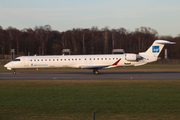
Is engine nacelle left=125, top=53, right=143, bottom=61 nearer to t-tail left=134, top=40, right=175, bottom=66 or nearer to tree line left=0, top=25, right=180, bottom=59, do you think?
t-tail left=134, top=40, right=175, bottom=66

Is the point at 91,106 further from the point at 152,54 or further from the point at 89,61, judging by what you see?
the point at 152,54

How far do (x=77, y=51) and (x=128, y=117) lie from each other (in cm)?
7263

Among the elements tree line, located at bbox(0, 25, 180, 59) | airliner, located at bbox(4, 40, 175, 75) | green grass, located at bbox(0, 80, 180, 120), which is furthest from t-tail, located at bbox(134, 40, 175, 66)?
tree line, located at bbox(0, 25, 180, 59)

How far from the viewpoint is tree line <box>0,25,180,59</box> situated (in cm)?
8256

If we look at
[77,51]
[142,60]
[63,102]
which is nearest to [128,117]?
[63,102]

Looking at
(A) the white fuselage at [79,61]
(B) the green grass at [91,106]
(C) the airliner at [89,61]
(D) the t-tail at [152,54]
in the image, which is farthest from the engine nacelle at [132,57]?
(B) the green grass at [91,106]

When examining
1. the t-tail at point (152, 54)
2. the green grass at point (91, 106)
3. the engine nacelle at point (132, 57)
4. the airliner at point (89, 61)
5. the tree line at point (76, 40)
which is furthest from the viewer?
the tree line at point (76, 40)

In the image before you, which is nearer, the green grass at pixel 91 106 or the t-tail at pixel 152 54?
the green grass at pixel 91 106

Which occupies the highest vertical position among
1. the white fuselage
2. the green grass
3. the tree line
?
the tree line

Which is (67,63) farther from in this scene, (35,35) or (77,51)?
(35,35)

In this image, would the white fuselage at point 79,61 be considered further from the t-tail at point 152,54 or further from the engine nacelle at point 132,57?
the engine nacelle at point 132,57

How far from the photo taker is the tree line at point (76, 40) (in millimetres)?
82562

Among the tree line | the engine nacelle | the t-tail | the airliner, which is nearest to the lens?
the engine nacelle

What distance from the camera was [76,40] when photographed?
87250 millimetres
